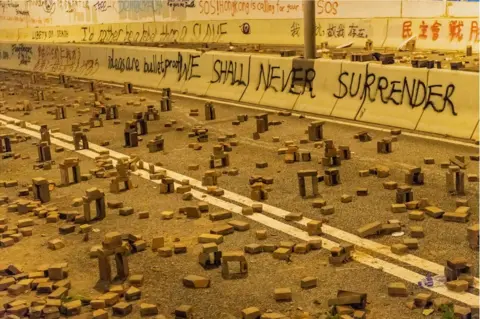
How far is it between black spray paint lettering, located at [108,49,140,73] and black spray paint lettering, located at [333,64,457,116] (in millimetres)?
8196

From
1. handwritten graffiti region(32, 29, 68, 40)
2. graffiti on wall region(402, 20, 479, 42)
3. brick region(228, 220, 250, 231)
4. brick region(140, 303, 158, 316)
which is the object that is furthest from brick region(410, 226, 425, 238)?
handwritten graffiti region(32, 29, 68, 40)

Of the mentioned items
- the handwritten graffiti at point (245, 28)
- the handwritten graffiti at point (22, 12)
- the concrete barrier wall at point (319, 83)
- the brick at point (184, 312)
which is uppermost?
the handwritten graffiti at point (22, 12)

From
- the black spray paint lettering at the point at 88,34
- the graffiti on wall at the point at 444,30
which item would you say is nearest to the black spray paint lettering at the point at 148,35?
the black spray paint lettering at the point at 88,34

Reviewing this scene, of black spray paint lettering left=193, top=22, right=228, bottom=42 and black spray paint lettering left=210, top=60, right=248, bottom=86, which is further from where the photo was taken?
black spray paint lettering left=193, top=22, right=228, bottom=42

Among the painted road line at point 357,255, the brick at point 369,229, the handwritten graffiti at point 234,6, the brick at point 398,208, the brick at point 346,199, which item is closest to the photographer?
the painted road line at point 357,255

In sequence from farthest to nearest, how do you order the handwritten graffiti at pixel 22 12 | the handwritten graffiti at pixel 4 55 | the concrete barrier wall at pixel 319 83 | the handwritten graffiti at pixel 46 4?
the handwritten graffiti at pixel 22 12, the handwritten graffiti at pixel 46 4, the handwritten graffiti at pixel 4 55, the concrete barrier wall at pixel 319 83

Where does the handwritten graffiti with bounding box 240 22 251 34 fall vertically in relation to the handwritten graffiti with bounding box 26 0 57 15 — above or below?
below

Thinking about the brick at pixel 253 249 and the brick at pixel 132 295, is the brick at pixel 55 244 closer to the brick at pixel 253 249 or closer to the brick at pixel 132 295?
the brick at pixel 132 295

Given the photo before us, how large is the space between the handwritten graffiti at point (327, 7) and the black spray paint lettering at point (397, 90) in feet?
43.5

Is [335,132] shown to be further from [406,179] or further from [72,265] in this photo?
[72,265]

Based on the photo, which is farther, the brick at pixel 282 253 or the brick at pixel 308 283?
the brick at pixel 282 253

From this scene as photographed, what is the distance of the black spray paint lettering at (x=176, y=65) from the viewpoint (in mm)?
17062

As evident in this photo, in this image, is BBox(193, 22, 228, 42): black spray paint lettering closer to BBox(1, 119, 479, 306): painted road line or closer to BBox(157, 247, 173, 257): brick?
BBox(1, 119, 479, 306): painted road line

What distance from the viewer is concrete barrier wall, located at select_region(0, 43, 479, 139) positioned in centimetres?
1056
